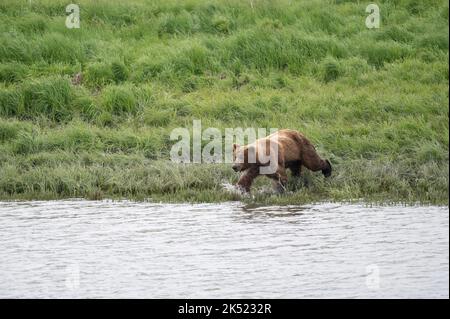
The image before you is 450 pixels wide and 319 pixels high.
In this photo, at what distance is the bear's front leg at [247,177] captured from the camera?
1118 centimetres

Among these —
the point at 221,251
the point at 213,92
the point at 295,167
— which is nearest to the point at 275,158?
the point at 295,167

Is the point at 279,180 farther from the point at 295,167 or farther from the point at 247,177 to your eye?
the point at 295,167

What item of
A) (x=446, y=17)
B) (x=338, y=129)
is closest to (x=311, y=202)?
(x=338, y=129)

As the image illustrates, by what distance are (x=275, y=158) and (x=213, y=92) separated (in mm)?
3618

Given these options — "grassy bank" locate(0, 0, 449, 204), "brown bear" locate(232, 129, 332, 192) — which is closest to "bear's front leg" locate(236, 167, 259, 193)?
"brown bear" locate(232, 129, 332, 192)

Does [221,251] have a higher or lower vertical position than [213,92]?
lower

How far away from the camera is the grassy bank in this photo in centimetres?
1184

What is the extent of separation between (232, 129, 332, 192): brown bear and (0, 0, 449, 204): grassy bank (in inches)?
9.3

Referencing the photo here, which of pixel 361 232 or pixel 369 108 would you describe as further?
pixel 369 108

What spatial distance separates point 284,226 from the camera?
10164mm

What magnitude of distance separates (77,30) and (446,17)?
19.5 ft

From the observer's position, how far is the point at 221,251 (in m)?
9.45
